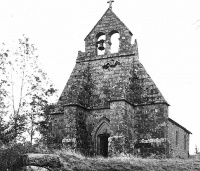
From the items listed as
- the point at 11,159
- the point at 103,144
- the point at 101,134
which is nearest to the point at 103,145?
the point at 103,144

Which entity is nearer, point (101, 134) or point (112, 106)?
point (112, 106)

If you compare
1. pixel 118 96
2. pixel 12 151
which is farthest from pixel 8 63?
pixel 12 151

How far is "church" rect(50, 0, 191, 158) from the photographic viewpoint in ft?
93.0

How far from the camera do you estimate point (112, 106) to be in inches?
1115

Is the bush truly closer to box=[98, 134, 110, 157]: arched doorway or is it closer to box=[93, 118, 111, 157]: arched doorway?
box=[93, 118, 111, 157]: arched doorway

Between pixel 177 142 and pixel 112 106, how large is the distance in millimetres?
7700

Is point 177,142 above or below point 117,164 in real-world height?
above

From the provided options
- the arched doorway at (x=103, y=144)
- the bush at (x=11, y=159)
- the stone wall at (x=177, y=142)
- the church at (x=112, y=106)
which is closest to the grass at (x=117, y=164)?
the bush at (x=11, y=159)

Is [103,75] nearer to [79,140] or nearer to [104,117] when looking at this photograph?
[104,117]

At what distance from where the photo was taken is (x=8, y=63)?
34.2 metres

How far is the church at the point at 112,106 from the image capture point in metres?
28.3

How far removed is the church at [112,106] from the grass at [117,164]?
5.00m

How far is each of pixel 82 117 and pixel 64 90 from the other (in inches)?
105

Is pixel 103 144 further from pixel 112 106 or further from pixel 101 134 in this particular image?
pixel 112 106
